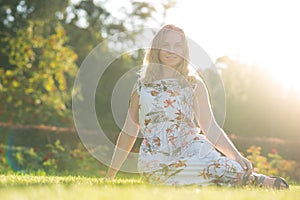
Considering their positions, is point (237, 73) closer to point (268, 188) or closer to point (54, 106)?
point (54, 106)

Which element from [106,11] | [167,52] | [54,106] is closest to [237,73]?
[106,11]

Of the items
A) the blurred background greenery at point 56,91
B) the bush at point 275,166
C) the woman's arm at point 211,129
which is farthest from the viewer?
the blurred background greenery at point 56,91

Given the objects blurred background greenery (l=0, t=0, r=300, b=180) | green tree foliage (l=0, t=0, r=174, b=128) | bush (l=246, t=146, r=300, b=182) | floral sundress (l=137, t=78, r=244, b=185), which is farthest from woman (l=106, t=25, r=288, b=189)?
green tree foliage (l=0, t=0, r=174, b=128)

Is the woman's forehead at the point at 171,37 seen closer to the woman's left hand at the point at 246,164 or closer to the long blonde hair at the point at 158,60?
the long blonde hair at the point at 158,60

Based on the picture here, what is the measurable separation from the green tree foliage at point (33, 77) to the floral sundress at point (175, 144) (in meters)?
8.02

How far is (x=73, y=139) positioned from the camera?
9.34 meters

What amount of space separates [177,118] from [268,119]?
1810cm

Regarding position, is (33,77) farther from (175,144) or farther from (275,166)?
(175,144)

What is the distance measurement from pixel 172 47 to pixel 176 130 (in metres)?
0.66

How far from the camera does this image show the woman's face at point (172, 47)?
404 cm

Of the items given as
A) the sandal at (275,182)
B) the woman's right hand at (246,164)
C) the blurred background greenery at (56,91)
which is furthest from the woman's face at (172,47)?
the blurred background greenery at (56,91)

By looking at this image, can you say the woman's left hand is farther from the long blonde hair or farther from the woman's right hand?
the long blonde hair

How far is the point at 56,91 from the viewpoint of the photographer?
13125mm

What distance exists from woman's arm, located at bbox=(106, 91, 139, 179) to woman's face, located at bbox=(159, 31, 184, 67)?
401 mm
